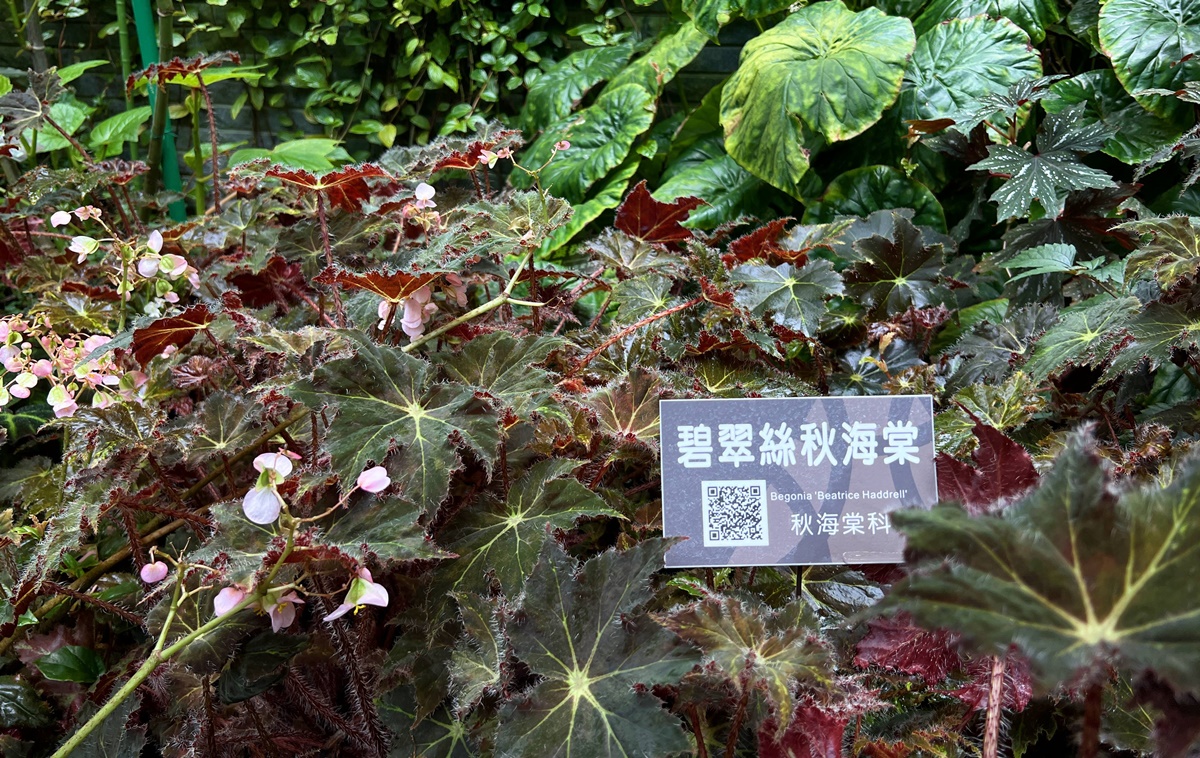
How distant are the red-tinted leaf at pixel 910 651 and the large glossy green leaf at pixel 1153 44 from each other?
154 centimetres

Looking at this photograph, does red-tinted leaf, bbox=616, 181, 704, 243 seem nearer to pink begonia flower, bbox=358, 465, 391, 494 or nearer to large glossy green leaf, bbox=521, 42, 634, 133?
pink begonia flower, bbox=358, 465, 391, 494

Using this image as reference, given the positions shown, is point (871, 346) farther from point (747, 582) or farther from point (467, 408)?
point (467, 408)

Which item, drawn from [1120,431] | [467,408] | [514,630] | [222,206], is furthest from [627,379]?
[222,206]

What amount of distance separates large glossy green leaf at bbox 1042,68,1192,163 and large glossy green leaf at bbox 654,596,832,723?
5.12 feet

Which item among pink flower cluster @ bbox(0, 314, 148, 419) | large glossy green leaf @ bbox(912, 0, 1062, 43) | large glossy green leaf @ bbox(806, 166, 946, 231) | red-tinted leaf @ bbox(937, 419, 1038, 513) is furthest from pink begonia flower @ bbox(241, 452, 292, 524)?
large glossy green leaf @ bbox(912, 0, 1062, 43)

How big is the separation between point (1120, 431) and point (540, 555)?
87cm

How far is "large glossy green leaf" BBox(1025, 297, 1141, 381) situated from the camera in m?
0.97

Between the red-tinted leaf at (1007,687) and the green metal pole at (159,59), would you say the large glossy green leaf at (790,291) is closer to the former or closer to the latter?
the red-tinted leaf at (1007,687)

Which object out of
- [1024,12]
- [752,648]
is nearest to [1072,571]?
[752,648]

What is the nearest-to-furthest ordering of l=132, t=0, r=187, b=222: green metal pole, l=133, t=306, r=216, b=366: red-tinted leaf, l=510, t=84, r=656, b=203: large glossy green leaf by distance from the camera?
1. l=133, t=306, r=216, b=366: red-tinted leaf
2. l=132, t=0, r=187, b=222: green metal pole
3. l=510, t=84, r=656, b=203: large glossy green leaf

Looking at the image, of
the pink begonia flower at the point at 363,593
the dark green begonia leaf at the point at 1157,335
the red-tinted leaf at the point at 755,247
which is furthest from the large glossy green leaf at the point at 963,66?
the pink begonia flower at the point at 363,593

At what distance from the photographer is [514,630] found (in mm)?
662

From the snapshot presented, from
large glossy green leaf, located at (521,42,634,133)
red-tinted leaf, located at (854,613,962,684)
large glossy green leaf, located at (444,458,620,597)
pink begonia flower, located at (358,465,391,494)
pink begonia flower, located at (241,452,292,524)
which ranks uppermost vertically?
pink begonia flower, located at (241,452,292,524)

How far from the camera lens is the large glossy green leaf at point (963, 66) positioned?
187 centimetres
